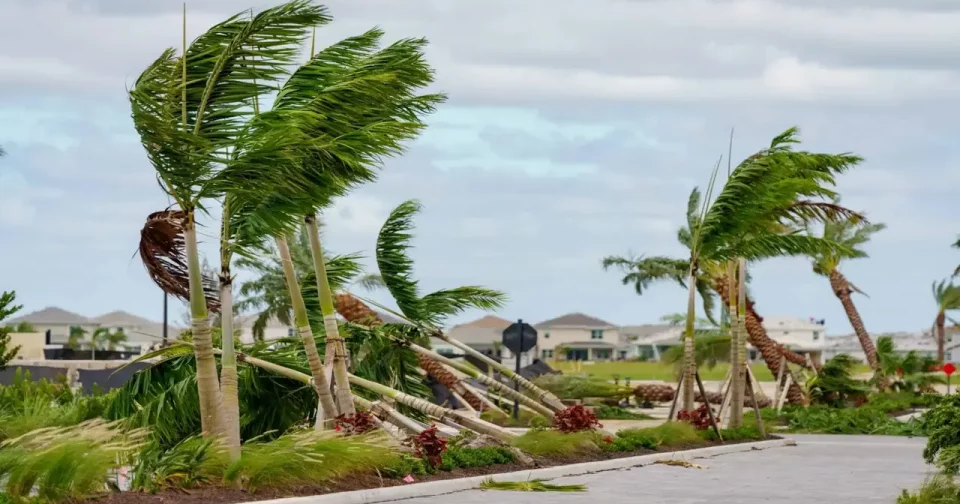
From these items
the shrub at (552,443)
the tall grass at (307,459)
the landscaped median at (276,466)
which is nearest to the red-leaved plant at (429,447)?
the landscaped median at (276,466)

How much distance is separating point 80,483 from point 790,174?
54.9 ft

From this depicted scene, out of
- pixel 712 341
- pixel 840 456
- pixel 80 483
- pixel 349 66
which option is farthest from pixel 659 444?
pixel 712 341

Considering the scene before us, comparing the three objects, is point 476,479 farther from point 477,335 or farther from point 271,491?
point 477,335

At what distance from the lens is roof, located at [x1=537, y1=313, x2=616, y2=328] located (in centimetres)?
16988

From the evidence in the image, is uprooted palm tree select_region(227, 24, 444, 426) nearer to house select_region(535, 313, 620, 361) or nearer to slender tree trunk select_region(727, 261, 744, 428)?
slender tree trunk select_region(727, 261, 744, 428)

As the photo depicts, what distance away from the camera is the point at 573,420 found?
72.2 ft

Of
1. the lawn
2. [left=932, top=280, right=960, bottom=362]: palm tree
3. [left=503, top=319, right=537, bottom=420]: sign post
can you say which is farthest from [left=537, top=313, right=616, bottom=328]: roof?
[left=503, top=319, right=537, bottom=420]: sign post

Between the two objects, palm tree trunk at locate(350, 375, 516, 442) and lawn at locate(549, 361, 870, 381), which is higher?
lawn at locate(549, 361, 870, 381)

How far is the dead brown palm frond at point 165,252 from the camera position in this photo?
56.1 ft

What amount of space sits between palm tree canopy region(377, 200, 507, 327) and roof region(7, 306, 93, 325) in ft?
464

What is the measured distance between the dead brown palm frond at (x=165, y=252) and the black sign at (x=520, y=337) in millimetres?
12631

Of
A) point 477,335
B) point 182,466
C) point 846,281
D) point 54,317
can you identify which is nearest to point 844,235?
point 846,281

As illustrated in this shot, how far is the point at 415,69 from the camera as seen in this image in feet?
58.9

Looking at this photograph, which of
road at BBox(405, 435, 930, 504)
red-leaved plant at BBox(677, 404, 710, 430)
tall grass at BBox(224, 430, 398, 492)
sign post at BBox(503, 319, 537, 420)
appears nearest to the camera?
tall grass at BBox(224, 430, 398, 492)
